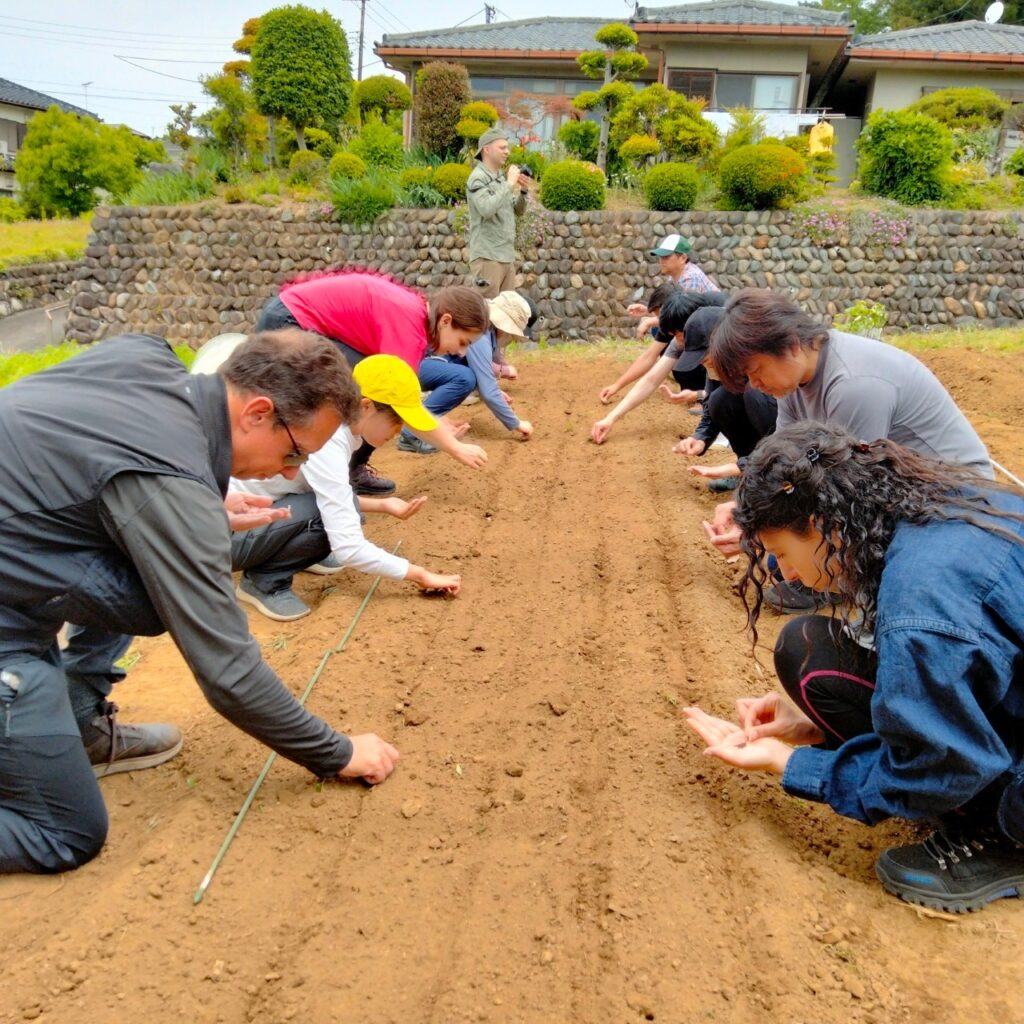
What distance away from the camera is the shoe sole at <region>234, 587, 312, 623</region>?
11.8 ft

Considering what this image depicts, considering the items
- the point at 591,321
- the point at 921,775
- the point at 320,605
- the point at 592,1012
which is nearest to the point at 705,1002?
the point at 592,1012

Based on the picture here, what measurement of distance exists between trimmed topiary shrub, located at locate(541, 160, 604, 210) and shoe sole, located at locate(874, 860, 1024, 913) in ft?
34.8

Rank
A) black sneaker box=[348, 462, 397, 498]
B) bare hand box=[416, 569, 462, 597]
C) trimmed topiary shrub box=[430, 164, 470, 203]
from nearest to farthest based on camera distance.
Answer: bare hand box=[416, 569, 462, 597] → black sneaker box=[348, 462, 397, 498] → trimmed topiary shrub box=[430, 164, 470, 203]

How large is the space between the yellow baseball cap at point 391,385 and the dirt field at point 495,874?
780 millimetres

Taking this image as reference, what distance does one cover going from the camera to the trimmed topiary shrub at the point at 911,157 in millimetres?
11773

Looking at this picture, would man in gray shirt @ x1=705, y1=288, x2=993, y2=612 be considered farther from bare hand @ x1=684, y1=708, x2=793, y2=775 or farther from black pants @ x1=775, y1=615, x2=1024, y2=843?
bare hand @ x1=684, y1=708, x2=793, y2=775

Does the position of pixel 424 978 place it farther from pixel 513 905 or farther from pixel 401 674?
pixel 401 674

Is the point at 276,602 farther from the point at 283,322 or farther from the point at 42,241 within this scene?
the point at 42,241

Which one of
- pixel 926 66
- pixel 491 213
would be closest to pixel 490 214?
pixel 491 213

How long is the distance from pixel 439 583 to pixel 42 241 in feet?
58.3

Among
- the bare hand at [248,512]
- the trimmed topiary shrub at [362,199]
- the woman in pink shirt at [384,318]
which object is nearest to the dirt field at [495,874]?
the bare hand at [248,512]

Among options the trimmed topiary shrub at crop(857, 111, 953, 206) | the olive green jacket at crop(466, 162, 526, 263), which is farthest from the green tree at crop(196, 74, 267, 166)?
the trimmed topiary shrub at crop(857, 111, 953, 206)

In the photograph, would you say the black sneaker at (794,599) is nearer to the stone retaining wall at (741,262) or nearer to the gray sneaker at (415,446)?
the gray sneaker at (415,446)

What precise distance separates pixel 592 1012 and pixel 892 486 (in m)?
1.18
